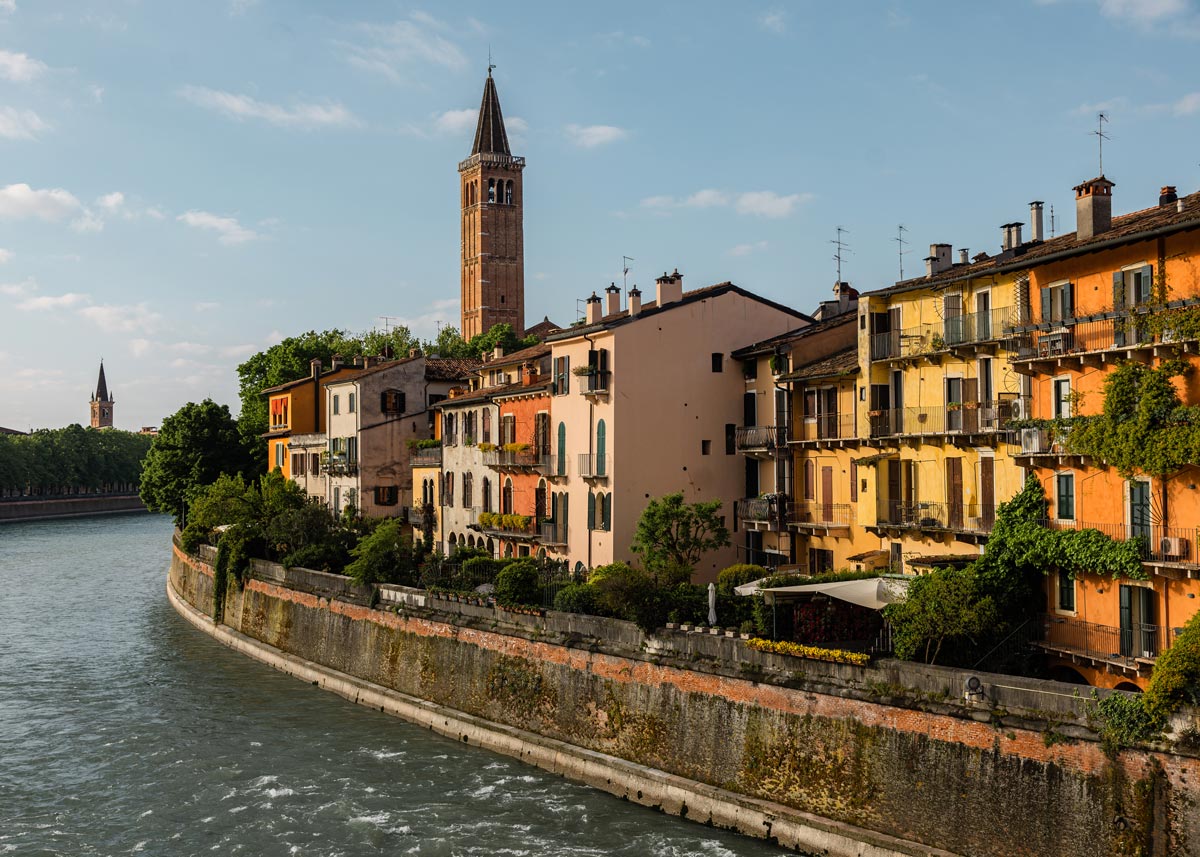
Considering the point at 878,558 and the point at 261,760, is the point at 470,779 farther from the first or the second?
the point at 878,558

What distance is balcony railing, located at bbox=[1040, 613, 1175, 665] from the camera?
23406 mm

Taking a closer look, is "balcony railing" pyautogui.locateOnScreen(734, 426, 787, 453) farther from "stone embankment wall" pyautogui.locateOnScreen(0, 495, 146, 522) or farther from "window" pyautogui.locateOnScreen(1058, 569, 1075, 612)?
"stone embankment wall" pyautogui.locateOnScreen(0, 495, 146, 522)

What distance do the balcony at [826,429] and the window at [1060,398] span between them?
830cm

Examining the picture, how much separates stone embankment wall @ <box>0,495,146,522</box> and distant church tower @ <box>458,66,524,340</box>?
44895 millimetres

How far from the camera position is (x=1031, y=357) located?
2683 cm

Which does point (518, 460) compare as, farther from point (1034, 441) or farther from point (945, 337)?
point (1034, 441)

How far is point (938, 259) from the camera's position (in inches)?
1439

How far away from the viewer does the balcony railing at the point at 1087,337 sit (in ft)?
78.9

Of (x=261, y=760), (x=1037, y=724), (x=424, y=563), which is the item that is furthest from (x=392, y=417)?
(x=1037, y=724)

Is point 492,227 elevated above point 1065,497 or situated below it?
above

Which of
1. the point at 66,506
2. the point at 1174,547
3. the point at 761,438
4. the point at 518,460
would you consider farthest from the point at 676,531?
the point at 66,506

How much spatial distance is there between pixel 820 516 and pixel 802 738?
1225 cm

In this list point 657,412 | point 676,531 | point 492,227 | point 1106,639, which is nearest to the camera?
point 1106,639

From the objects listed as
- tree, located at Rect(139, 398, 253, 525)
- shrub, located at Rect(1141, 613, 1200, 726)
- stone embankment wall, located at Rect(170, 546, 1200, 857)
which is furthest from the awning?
tree, located at Rect(139, 398, 253, 525)
